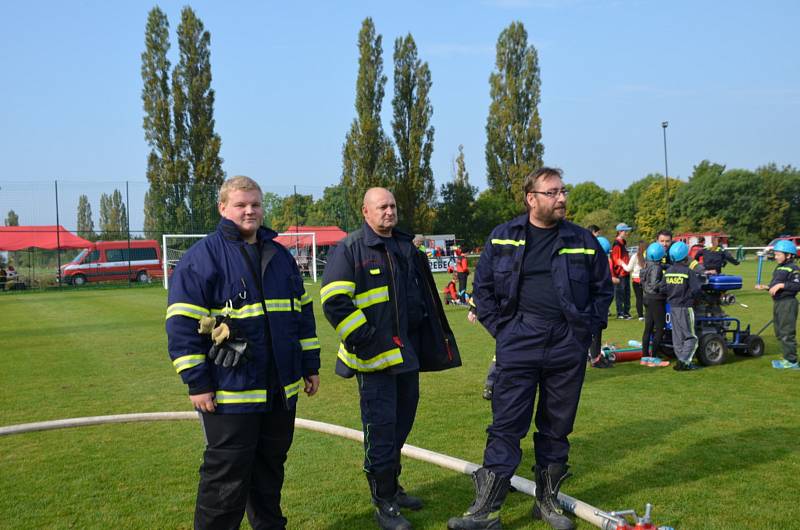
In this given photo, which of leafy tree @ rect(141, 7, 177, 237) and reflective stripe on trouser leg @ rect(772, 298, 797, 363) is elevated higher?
leafy tree @ rect(141, 7, 177, 237)

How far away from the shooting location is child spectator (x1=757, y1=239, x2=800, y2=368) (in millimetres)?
9289

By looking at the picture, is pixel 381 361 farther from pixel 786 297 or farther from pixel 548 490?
pixel 786 297

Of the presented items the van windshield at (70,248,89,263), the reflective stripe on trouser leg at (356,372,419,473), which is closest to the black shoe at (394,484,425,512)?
the reflective stripe on trouser leg at (356,372,419,473)

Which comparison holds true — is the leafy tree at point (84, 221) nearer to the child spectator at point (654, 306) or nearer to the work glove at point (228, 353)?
the child spectator at point (654, 306)

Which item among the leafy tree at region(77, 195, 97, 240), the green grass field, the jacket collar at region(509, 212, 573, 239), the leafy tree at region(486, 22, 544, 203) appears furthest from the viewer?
the leafy tree at region(486, 22, 544, 203)

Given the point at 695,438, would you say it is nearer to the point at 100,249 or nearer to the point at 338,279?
the point at 338,279

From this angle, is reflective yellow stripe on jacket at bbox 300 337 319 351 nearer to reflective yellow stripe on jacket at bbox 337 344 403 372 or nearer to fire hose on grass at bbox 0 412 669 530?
reflective yellow stripe on jacket at bbox 337 344 403 372

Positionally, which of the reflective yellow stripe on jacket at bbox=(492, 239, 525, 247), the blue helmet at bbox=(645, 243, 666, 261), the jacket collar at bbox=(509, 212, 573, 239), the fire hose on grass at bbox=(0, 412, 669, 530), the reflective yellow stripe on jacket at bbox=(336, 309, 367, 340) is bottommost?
the fire hose on grass at bbox=(0, 412, 669, 530)

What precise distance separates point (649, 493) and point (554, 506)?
2.79ft

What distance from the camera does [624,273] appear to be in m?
15.7

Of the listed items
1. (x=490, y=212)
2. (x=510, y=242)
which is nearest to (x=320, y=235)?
(x=490, y=212)

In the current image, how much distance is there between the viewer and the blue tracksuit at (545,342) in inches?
165

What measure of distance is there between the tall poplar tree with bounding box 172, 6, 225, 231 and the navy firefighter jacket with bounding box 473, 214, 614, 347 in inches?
1630

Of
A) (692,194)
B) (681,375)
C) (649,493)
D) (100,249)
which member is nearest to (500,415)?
(649,493)
